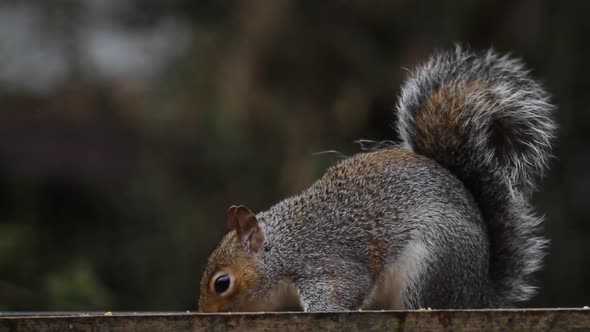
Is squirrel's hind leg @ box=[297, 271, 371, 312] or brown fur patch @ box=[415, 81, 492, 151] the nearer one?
squirrel's hind leg @ box=[297, 271, 371, 312]

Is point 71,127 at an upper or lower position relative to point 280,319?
upper

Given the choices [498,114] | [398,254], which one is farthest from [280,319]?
[498,114]

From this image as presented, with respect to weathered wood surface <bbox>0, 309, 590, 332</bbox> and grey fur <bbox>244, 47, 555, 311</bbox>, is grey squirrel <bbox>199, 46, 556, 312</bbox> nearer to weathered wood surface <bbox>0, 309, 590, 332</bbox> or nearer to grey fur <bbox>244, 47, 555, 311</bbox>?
grey fur <bbox>244, 47, 555, 311</bbox>

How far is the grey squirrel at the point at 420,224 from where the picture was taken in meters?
2.91

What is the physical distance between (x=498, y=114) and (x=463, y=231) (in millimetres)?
375

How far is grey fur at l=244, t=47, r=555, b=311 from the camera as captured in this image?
291cm

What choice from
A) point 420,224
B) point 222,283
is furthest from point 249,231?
point 420,224

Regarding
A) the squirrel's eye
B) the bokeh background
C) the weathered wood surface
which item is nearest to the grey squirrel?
the squirrel's eye

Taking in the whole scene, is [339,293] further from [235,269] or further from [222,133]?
[222,133]

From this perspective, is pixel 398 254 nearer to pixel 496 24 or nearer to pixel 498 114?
pixel 498 114

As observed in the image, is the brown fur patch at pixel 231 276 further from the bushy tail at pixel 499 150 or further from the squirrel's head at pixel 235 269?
the bushy tail at pixel 499 150

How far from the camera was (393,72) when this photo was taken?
5598 millimetres

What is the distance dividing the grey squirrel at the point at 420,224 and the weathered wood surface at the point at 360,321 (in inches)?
34.3

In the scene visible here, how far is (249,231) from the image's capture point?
3.03 m
